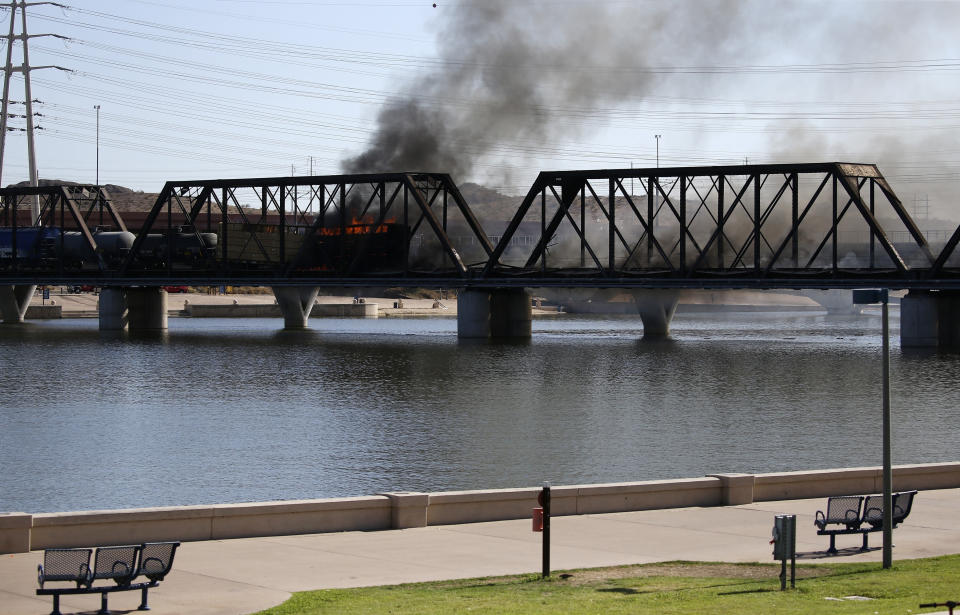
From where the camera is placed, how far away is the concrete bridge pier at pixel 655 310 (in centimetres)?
15412

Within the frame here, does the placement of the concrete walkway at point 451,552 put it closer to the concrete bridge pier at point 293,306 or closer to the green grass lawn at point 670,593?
the green grass lawn at point 670,593

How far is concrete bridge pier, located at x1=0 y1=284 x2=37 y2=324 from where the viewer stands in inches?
7515

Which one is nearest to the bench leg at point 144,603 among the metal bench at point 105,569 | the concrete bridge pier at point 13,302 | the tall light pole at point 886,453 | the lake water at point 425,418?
the metal bench at point 105,569

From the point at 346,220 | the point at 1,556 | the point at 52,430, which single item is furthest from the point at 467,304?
the point at 1,556

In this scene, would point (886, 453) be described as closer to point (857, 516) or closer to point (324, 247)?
point (857, 516)

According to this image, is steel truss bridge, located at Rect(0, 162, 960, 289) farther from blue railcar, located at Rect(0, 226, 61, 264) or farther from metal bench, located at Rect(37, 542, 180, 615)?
metal bench, located at Rect(37, 542, 180, 615)

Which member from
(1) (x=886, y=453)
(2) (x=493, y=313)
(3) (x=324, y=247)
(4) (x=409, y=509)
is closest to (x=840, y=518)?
(1) (x=886, y=453)

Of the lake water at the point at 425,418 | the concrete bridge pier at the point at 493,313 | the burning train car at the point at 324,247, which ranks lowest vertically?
the lake water at the point at 425,418

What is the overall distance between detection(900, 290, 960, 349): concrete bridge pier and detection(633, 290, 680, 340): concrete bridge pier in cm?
3246

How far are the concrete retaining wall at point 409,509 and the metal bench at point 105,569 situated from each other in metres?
3.24

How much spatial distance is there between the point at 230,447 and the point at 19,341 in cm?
9245

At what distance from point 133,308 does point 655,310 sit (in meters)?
65.1

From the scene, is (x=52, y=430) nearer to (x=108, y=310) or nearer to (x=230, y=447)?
(x=230, y=447)

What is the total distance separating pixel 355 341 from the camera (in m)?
145
